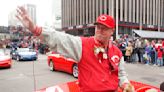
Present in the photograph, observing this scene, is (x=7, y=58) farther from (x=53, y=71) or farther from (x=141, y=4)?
(x=141, y=4)

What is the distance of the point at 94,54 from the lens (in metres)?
2.98

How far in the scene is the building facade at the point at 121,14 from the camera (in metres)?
51.2

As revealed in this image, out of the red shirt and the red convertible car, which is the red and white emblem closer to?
Result: the red shirt

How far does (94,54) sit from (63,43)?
35 cm

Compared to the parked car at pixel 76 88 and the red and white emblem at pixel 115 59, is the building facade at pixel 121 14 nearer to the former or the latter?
the parked car at pixel 76 88

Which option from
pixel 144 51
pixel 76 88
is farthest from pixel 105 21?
pixel 144 51

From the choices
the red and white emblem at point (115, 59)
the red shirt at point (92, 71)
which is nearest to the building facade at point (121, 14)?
the red and white emblem at point (115, 59)

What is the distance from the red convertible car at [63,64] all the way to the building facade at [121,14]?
1292 inches

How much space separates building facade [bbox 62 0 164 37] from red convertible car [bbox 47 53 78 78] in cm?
3283

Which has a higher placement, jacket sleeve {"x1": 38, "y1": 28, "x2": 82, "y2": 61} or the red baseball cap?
the red baseball cap

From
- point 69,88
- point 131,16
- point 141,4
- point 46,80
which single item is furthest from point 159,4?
point 69,88

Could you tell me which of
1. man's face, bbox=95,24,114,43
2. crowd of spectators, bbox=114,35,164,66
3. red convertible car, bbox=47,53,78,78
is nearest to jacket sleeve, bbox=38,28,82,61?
man's face, bbox=95,24,114,43

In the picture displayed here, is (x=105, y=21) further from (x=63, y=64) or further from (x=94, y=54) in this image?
(x=63, y=64)

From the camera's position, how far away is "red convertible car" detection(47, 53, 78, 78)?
12.4 m
